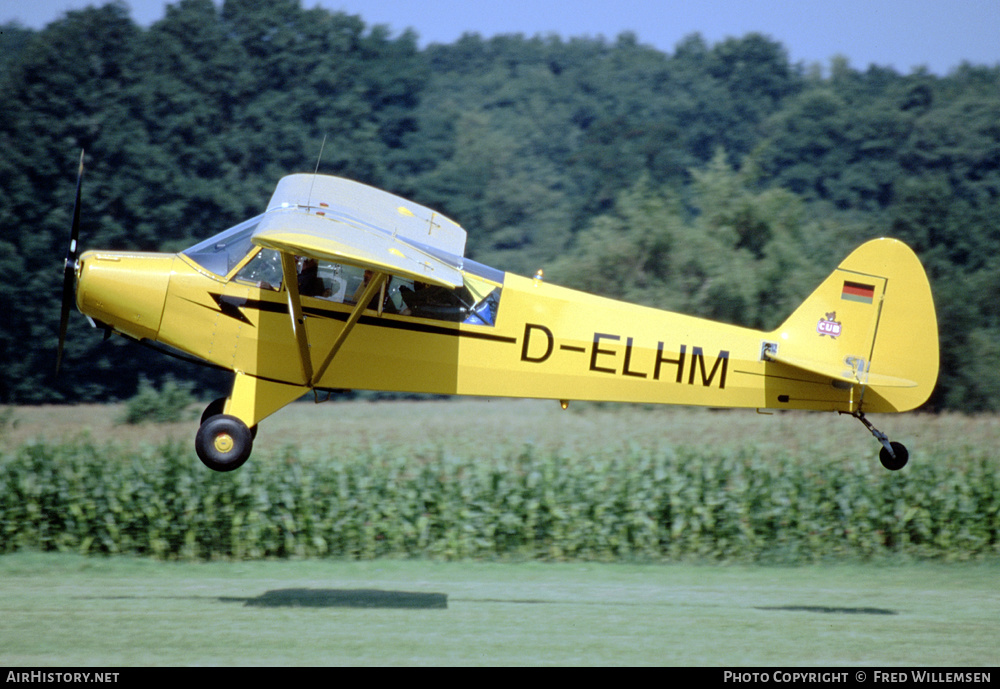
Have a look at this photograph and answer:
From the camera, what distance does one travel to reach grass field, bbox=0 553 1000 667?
9242 millimetres

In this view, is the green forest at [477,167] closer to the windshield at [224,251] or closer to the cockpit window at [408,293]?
the cockpit window at [408,293]

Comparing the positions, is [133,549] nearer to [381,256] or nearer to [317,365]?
[317,365]

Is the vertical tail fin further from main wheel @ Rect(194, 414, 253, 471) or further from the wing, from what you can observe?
main wheel @ Rect(194, 414, 253, 471)

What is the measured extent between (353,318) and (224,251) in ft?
4.56

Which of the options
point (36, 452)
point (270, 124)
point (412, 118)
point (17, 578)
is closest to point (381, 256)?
point (17, 578)

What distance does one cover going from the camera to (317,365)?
901 centimetres

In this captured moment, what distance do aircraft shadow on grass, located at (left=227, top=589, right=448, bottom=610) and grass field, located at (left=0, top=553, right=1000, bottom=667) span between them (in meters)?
0.02

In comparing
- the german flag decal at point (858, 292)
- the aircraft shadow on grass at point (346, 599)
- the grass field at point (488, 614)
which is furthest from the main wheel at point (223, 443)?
the german flag decal at point (858, 292)

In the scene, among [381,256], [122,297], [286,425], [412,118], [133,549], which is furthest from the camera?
[412,118]

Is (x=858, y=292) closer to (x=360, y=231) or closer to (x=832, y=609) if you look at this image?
(x=832, y=609)

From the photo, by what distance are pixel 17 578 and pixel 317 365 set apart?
6283mm

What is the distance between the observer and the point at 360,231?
8.78 m

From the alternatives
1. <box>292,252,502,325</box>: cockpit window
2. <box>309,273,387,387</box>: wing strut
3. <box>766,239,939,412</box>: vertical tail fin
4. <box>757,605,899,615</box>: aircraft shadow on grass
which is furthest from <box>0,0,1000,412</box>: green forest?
<box>309,273,387,387</box>: wing strut

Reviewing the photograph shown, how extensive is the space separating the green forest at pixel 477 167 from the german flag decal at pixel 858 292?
17.8 meters
